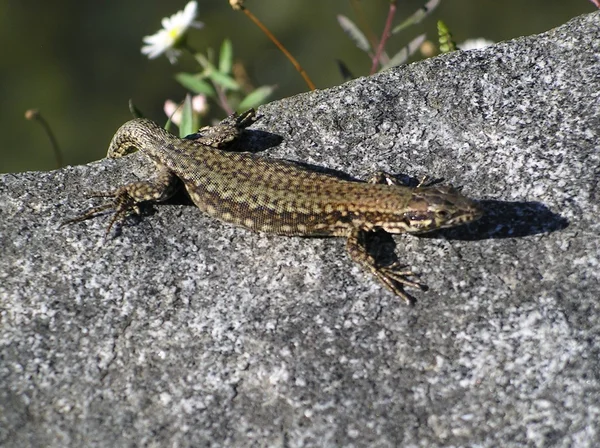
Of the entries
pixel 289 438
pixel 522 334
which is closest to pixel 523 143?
pixel 522 334

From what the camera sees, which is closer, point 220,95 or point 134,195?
point 134,195

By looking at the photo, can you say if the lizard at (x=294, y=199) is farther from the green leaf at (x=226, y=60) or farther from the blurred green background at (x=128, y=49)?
the blurred green background at (x=128, y=49)

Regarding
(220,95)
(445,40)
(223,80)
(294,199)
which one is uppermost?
(223,80)

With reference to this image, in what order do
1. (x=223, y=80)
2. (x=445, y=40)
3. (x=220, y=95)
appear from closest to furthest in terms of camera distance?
(x=445, y=40)
(x=223, y=80)
(x=220, y=95)

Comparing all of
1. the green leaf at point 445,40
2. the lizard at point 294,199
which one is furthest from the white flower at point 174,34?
the green leaf at point 445,40

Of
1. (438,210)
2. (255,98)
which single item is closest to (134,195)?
(255,98)

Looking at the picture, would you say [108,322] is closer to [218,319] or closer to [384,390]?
[218,319]

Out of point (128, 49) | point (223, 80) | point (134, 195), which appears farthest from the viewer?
point (128, 49)

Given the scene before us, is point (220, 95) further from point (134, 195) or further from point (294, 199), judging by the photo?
point (294, 199)
